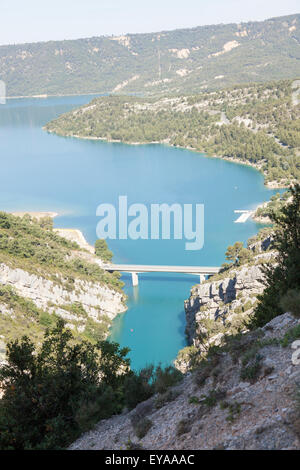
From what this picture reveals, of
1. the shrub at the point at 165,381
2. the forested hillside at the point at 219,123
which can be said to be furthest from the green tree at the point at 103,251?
the forested hillside at the point at 219,123

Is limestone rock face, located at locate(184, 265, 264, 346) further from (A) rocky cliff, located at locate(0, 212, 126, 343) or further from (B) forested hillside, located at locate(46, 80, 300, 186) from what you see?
(B) forested hillside, located at locate(46, 80, 300, 186)

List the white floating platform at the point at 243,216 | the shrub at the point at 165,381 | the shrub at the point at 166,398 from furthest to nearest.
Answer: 1. the white floating platform at the point at 243,216
2. the shrub at the point at 165,381
3. the shrub at the point at 166,398

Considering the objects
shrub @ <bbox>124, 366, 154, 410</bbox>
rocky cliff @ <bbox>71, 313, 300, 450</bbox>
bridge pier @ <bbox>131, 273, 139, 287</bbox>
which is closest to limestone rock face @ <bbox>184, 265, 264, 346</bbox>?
bridge pier @ <bbox>131, 273, 139, 287</bbox>

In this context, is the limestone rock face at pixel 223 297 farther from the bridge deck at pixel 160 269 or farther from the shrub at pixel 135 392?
the shrub at pixel 135 392

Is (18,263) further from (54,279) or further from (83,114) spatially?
(83,114)

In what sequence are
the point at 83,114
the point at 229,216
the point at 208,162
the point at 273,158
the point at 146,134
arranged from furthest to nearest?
the point at 83,114
the point at 146,134
the point at 208,162
the point at 273,158
the point at 229,216

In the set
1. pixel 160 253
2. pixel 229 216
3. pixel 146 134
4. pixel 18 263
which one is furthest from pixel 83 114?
pixel 18 263

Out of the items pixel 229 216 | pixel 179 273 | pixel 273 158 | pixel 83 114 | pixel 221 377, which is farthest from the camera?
pixel 83 114
